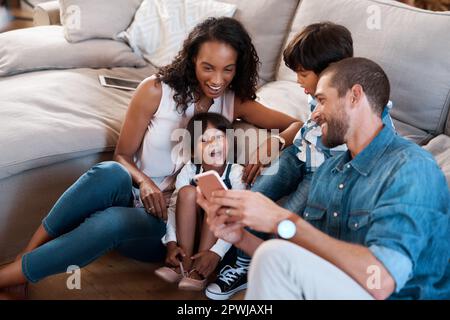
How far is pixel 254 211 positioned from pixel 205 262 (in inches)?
22.2

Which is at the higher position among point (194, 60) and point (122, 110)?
point (194, 60)

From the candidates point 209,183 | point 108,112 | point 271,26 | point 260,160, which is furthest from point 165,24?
point 209,183

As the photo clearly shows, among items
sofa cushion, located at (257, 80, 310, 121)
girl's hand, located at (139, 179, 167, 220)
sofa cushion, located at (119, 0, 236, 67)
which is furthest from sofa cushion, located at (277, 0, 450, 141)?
girl's hand, located at (139, 179, 167, 220)

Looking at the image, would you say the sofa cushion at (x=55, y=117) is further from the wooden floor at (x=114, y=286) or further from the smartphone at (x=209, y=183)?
the smartphone at (x=209, y=183)

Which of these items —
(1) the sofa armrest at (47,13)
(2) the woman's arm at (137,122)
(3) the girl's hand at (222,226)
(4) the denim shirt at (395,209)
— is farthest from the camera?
(1) the sofa armrest at (47,13)

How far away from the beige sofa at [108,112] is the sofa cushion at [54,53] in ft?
0.81

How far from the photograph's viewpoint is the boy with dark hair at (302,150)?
165 centimetres

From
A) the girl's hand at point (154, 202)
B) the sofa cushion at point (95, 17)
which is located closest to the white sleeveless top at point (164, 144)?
the girl's hand at point (154, 202)
